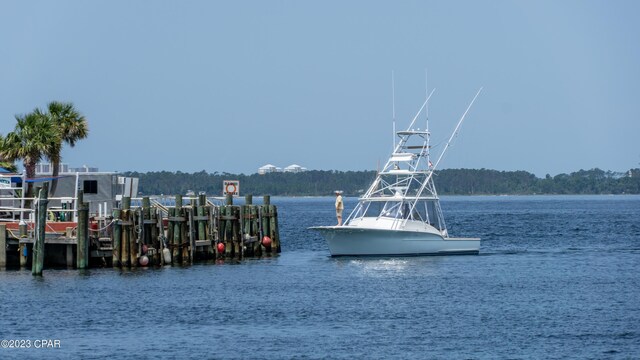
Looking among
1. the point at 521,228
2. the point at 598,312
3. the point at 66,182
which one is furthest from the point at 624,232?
the point at 598,312

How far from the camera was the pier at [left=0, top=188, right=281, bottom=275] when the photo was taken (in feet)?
154

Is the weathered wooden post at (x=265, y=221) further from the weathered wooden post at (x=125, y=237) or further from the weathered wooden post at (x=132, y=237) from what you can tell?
the weathered wooden post at (x=125, y=237)

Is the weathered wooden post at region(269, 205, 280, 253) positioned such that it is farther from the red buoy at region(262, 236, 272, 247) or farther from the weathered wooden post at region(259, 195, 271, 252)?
the red buoy at region(262, 236, 272, 247)

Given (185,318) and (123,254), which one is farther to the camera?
(123,254)

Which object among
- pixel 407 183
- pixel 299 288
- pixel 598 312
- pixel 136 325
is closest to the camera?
pixel 136 325

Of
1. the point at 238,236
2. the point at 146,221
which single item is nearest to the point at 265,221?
the point at 238,236

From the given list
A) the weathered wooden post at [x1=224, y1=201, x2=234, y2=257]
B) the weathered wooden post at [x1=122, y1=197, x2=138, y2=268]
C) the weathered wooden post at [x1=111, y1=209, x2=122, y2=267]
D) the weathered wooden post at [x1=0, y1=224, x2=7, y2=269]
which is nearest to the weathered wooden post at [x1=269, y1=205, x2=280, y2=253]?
the weathered wooden post at [x1=224, y1=201, x2=234, y2=257]

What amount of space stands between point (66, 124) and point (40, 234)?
1279 cm

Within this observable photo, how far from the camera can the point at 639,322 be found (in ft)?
118

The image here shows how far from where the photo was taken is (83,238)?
46.8 metres

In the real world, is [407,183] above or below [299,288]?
above

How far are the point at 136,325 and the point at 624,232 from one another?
200ft

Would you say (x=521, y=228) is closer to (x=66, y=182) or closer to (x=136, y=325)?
(x=66, y=182)

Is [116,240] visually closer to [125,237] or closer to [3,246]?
[125,237]
